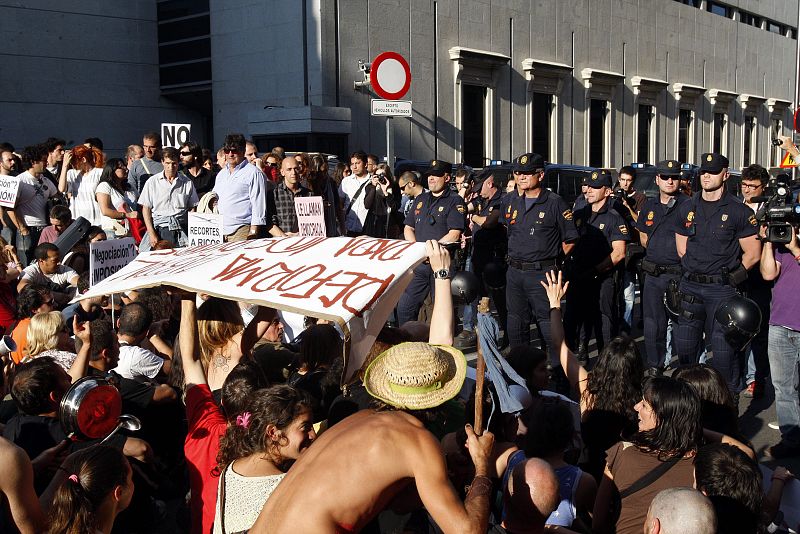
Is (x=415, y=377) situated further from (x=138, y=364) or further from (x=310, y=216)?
(x=310, y=216)

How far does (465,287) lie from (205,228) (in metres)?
2.90

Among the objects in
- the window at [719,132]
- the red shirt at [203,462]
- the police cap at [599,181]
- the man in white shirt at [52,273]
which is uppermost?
the window at [719,132]

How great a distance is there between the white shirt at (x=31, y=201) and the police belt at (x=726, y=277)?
8.15 meters

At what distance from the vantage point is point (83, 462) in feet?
11.2

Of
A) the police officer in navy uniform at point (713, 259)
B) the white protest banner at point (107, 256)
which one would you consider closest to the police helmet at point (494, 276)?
the police officer in navy uniform at point (713, 259)

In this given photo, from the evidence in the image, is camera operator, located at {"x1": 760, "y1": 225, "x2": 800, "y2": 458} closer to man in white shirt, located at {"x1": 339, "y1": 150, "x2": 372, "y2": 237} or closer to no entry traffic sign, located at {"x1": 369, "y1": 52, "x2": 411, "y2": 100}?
no entry traffic sign, located at {"x1": 369, "y1": 52, "x2": 411, "y2": 100}

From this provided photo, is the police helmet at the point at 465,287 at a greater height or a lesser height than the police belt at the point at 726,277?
lesser

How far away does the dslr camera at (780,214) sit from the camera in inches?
227

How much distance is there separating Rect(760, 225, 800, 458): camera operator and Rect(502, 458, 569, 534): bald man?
3.58m

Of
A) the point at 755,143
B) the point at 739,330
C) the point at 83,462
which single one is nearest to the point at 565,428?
the point at 83,462

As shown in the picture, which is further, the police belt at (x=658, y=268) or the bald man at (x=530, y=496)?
the police belt at (x=658, y=268)

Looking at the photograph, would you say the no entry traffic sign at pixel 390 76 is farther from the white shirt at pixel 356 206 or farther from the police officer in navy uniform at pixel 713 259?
the police officer in navy uniform at pixel 713 259

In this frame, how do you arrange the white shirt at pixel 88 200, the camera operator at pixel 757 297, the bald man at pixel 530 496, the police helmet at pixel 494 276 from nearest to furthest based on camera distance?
the bald man at pixel 530 496, the camera operator at pixel 757 297, the police helmet at pixel 494 276, the white shirt at pixel 88 200

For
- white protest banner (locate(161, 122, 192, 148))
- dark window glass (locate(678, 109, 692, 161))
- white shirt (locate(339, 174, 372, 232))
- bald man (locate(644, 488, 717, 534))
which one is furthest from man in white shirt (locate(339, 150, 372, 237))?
→ dark window glass (locate(678, 109, 692, 161))
